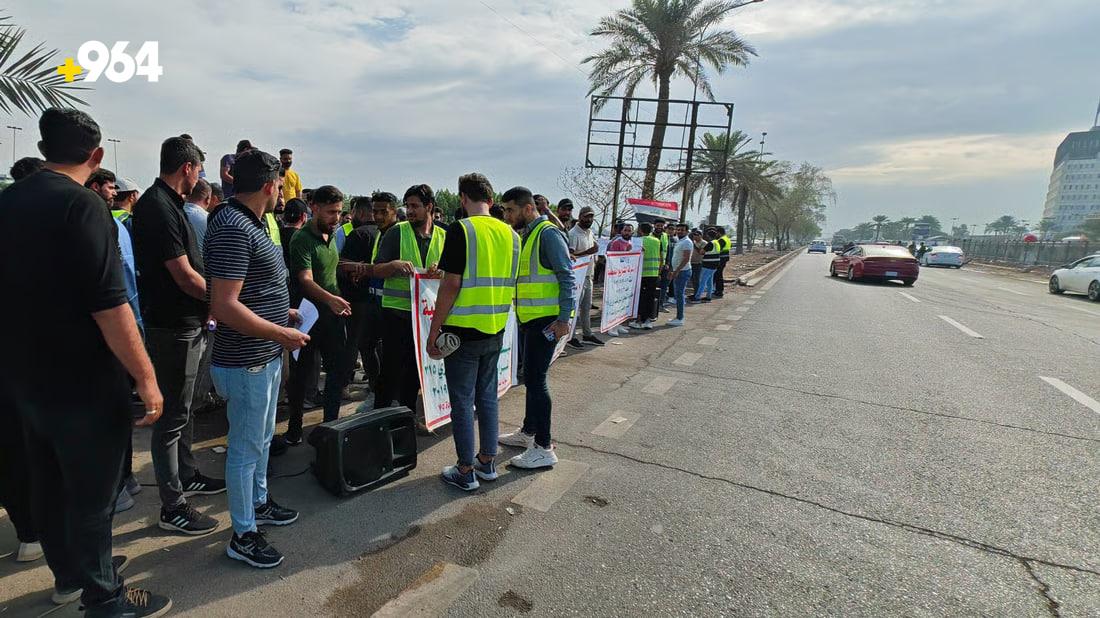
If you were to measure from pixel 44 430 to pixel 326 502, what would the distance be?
1.51 meters

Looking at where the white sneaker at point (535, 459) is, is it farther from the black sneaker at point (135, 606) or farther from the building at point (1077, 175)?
the building at point (1077, 175)

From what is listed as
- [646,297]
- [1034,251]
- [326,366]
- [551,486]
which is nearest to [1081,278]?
[646,297]

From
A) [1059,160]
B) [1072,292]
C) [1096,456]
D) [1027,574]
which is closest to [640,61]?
[1072,292]

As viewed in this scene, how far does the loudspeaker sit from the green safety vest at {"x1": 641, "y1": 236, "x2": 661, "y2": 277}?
617 cm

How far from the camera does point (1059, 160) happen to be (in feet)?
484

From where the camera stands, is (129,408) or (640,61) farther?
(640,61)

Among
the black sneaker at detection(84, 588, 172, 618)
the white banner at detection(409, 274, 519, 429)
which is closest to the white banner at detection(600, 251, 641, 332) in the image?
the white banner at detection(409, 274, 519, 429)

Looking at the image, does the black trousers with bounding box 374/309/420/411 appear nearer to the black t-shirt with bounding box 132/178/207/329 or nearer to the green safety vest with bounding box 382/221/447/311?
the green safety vest with bounding box 382/221/447/311

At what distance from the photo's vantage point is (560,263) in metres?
3.62

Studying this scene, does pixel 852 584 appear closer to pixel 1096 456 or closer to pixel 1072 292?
pixel 1096 456

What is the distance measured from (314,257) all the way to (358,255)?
0.65 m

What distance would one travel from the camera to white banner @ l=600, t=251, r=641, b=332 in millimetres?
8289

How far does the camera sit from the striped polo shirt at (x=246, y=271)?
7.39ft

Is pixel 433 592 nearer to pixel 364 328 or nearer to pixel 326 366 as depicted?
pixel 326 366
